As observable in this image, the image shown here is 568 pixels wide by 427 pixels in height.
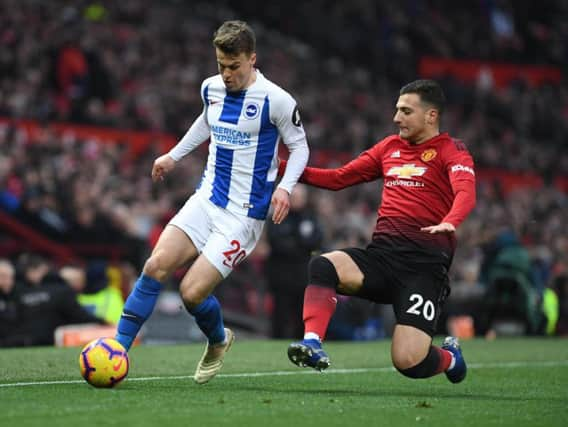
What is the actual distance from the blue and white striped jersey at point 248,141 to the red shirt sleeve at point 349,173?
0.33 meters

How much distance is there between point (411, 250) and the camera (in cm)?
807

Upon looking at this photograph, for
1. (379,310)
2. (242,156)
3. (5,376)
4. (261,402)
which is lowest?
(379,310)

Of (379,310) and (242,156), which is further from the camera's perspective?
(379,310)

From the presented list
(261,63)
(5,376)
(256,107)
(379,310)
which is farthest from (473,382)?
(261,63)

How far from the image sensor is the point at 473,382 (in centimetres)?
929

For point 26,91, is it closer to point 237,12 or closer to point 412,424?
point 237,12

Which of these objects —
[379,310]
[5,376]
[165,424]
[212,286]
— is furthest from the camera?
[379,310]

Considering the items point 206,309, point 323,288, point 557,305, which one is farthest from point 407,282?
point 557,305

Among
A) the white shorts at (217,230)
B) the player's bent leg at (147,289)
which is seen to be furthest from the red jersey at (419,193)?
the player's bent leg at (147,289)

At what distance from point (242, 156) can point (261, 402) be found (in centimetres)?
177

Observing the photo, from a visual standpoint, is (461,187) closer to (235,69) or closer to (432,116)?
(432,116)

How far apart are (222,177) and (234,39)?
0.93 metres

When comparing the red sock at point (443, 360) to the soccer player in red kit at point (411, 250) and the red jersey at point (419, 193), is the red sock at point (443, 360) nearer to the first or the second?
the soccer player in red kit at point (411, 250)

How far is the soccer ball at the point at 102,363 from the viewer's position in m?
7.53
